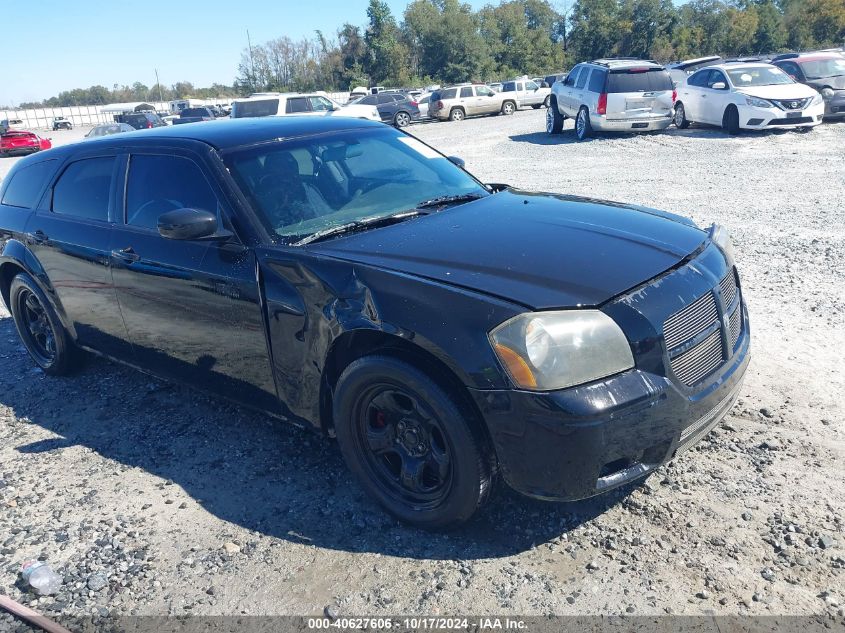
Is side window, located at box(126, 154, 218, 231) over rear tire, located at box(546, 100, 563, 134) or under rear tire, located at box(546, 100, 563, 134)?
over

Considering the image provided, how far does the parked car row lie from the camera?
15.9 meters

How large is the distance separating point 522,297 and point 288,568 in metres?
1.50

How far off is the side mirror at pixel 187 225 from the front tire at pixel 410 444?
102 cm

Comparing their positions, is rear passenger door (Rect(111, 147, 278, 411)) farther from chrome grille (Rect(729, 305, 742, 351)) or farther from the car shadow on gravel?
chrome grille (Rect(729, 305, 742, 351))

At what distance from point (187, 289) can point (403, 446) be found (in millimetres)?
1494

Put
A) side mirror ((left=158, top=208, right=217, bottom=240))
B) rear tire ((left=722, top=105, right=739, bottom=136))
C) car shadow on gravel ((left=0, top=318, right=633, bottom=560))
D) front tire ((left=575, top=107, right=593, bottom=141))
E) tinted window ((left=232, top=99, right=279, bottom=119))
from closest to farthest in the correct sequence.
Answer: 1. car shadow on gravel ((left=0, top=318, right=633, bottom=560))
2. side mirror ((left=158, top=208, right=217, bottom=240))
3. rear tire ((left=722, top=105, right=739, bottom=136))
4. front tire ((left=575, top=107, right=593, bottom=141))
5. tinted window ((left=232, top=99, right=279, bottom=119))

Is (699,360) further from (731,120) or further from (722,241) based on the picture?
(731,120)

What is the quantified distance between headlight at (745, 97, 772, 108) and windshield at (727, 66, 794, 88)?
1.99 feet

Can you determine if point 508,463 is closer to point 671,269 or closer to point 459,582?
point 459,582

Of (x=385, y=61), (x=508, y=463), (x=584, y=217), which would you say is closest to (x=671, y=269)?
(x=584, y=217)

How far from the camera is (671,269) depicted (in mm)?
3037

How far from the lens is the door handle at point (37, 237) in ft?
15.7

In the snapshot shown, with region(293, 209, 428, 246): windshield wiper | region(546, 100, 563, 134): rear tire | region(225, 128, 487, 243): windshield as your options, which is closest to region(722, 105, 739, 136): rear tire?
region(546, 100, 563, 134): rear tire

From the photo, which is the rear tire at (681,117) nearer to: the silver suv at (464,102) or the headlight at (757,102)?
the headlight at (757,102)
